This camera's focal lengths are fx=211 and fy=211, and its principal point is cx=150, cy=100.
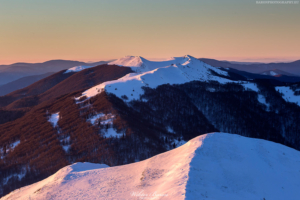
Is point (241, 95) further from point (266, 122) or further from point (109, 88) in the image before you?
point (109, 88)

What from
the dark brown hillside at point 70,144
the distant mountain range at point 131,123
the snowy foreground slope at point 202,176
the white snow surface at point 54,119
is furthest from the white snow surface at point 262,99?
the white snow surface at point 54,119

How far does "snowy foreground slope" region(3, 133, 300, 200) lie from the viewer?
2773 cm

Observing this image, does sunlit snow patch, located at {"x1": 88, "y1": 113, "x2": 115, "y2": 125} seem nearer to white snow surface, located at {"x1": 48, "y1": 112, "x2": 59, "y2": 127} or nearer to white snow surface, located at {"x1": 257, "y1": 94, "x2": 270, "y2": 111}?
white snow surface, located at {"x1": 48, "y1": 112, "x2": 59, "y2": 127}

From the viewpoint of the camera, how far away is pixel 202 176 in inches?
1144

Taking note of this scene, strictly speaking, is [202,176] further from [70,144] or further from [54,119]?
[54,119]

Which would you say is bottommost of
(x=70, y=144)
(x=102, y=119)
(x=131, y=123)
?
(x=70, y=144)

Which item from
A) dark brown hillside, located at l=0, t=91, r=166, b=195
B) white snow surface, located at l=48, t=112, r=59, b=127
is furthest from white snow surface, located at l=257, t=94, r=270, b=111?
white snow surface, located at l=48, t=112, r=59, b=127

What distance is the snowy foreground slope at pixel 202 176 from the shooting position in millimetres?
27734

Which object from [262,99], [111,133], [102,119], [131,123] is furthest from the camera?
[262,99]

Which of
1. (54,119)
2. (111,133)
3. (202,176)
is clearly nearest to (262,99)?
(111,133)

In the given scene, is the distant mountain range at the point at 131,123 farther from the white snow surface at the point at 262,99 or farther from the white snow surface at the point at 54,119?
the white snow surface at the point at 262,99

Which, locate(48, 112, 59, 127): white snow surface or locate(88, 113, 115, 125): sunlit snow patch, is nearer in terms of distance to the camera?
locate(88, 113, 115, 125): sunlit snow patch

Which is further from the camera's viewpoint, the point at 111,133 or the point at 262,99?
the point at 262,99

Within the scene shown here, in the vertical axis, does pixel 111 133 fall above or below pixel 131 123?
below
